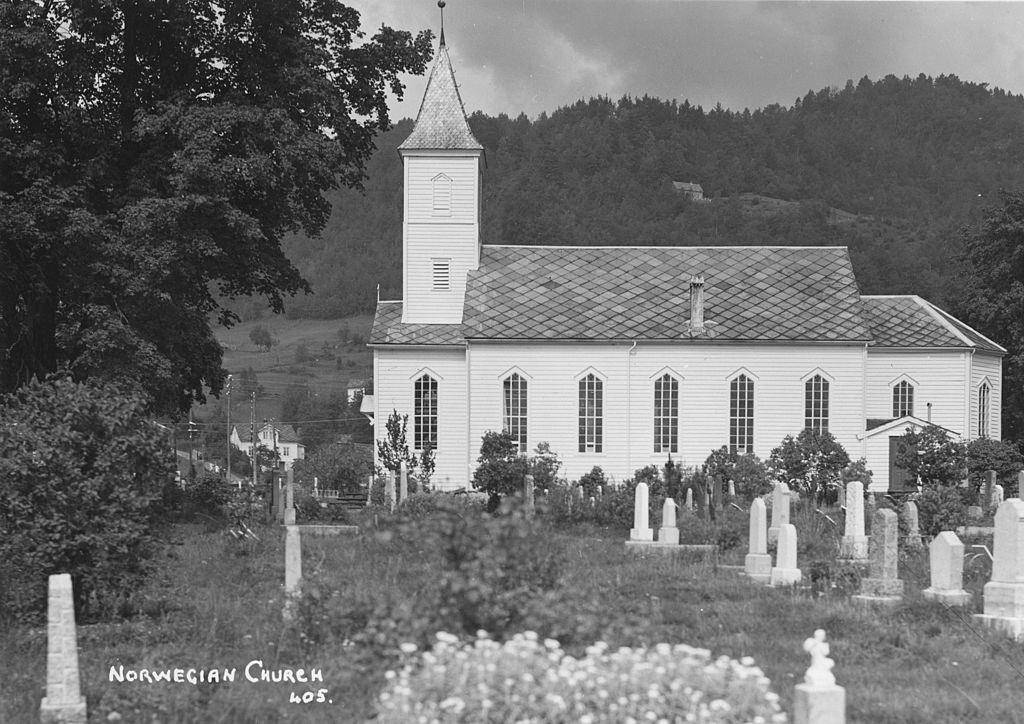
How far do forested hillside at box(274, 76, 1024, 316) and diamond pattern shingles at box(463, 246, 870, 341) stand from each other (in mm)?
53998

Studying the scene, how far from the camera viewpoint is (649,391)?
41625mm

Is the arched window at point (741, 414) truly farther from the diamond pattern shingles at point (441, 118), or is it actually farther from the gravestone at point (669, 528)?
the gravestone at point (669, 528)

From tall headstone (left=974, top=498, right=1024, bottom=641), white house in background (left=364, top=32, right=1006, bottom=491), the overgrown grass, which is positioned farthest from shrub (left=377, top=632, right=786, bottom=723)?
white house in background (left=364, top=32, right=1006, bottom=491)

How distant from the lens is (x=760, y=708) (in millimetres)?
7477

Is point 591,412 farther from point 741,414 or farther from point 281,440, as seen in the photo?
point 281,440

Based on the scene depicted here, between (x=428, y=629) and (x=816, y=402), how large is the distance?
3457 centimetres

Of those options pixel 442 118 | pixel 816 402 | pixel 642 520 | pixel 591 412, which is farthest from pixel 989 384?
pixel 642 520

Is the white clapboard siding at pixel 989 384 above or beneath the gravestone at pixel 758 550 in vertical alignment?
above

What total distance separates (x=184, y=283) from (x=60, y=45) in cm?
576

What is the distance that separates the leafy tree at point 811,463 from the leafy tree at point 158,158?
15178 millimetres

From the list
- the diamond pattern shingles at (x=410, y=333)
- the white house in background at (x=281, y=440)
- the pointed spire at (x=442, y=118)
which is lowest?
the white house in background at (x=281, y=440)

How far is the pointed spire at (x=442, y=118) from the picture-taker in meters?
45.0

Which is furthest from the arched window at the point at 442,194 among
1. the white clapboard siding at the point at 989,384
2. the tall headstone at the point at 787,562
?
the tall headstone at the point at 787,562

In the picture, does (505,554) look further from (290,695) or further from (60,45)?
(60,45)
